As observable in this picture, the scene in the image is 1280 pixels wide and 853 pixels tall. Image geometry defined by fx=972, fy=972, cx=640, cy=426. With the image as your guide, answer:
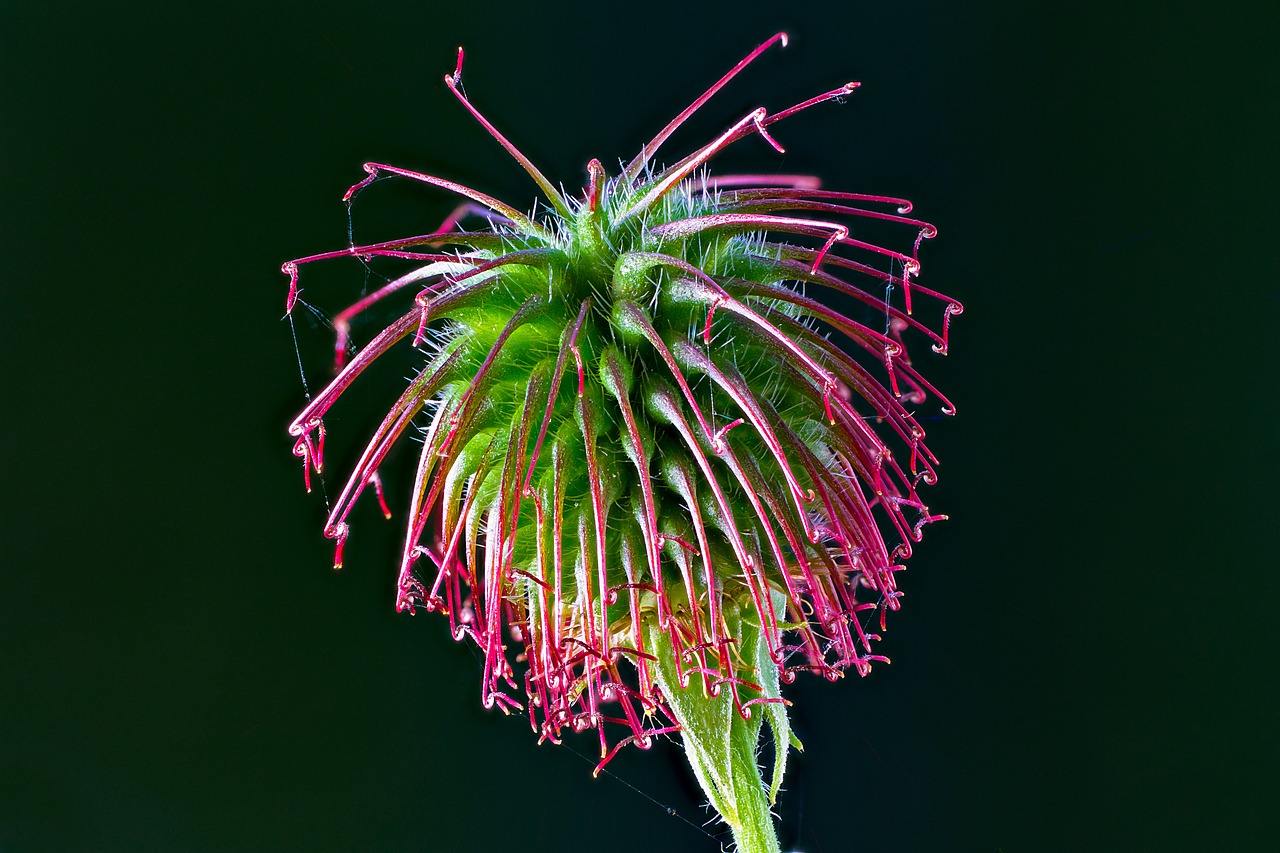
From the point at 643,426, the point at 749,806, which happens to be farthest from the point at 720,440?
the point at 749,806

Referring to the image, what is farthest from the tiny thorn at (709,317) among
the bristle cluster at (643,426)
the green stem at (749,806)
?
the green stem at (749,806)

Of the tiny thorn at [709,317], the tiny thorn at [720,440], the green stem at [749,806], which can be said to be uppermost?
the tiny thorn at [709,317]

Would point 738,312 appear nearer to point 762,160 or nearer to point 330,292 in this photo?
point 762,160

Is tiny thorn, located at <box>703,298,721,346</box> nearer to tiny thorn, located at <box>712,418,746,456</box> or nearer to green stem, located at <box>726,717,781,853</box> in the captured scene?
tiny thorn, located at <box>712,418,746,456</box>

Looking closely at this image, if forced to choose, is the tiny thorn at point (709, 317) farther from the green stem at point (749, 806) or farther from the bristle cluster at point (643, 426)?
the green stem at point (749, 806)

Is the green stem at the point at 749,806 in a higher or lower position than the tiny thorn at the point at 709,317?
lower

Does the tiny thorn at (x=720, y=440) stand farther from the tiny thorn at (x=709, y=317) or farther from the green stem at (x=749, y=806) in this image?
the green stem at (x=749, y=806)

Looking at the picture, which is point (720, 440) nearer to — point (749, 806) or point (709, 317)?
point (709, 317)

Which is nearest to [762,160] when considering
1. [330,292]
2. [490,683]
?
[330,292]
